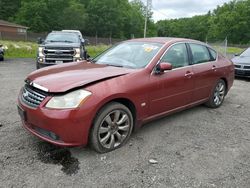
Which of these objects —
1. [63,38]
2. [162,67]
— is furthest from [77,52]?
[162,67]

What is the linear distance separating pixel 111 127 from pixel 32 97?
116 centimetres

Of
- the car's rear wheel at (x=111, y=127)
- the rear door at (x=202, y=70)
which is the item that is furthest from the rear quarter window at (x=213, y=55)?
the car's rear wheel at (x=111, y=127)

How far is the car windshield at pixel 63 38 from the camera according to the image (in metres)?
11.0

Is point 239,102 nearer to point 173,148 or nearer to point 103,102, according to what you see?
point 173,148

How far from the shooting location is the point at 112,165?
3.34 m

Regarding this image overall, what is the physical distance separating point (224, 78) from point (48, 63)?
255 inches

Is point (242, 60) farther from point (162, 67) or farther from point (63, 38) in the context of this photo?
point (162, 67)

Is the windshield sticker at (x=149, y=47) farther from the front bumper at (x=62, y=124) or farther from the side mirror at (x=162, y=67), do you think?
the front bumper at (x=62, y=124)

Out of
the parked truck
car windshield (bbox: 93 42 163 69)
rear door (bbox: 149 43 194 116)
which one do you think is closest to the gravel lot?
rear door (bbox: 149 43 194 116)

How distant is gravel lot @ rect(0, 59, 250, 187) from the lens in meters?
3.02

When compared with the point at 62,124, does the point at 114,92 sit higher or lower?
higher

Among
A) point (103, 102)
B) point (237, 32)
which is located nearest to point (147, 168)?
point (103, 102)

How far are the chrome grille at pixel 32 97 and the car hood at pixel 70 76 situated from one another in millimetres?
99

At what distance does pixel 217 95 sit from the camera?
593 centimetres
